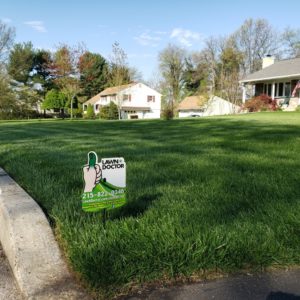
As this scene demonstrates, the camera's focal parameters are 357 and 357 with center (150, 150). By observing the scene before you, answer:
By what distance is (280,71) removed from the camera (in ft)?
101

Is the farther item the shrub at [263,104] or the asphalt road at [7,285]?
the shrub at [263,104]

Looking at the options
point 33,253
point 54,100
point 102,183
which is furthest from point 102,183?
Result: point 54,100

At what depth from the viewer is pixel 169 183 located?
13.1ft

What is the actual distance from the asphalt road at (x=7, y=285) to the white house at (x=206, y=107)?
41837 millimetres

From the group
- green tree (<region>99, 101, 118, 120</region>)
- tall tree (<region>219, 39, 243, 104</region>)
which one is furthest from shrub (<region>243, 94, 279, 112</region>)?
green tree (<region>99, 101, 118, 120</region>)

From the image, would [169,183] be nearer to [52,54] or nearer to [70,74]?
[70,74]

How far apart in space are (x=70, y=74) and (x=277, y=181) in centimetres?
5654

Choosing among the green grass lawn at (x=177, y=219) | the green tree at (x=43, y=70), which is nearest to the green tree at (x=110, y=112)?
the green tree at (x=43, y=70)

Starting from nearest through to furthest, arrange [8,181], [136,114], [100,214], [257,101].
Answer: [100,214] → [8,181] → [257,101] → [136,114]

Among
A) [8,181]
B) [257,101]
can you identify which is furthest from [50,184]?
[257,101]

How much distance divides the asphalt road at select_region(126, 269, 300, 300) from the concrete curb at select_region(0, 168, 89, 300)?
453mm

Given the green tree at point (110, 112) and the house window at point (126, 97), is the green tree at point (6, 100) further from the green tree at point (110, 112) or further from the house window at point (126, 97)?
the house window at point (126, 97)

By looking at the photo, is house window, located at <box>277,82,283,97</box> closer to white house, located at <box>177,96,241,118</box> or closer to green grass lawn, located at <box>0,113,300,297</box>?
white house, located at <box>177,96,241,118</box>

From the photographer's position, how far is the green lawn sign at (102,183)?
7.93 feet
